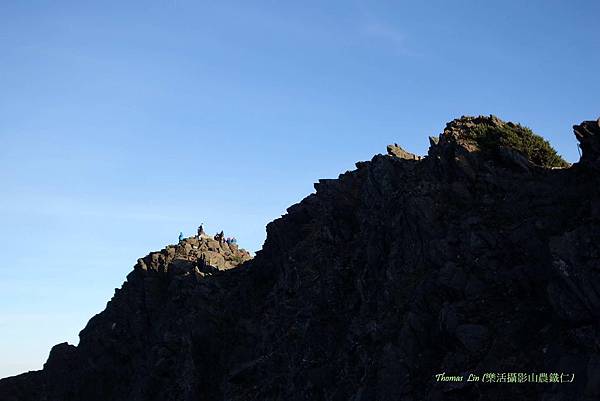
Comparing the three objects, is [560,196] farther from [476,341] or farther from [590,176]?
[476,341]

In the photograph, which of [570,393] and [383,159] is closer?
[570,393]

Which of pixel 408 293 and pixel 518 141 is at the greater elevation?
pixel 518 141

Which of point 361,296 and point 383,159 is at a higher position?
point 383,159

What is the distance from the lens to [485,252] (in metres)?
28.7

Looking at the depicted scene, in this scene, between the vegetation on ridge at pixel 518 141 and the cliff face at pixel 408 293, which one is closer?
the cliff face at pixel 408 293

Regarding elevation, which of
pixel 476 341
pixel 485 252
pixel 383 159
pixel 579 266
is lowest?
pixel 476 341

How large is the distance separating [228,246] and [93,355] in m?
19.7

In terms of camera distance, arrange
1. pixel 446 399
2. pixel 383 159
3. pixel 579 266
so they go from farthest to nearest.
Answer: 1. pixel 383 159
2. pixel 446 399
3. pixel 579 266

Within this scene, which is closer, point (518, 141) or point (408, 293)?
point (408, 293)

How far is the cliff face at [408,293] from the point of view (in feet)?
77.8

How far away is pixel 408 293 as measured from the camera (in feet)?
102

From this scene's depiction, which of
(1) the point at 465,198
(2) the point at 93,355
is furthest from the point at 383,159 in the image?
(2) the point at 93,355

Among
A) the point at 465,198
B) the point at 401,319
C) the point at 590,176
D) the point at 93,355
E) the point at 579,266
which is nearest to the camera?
the point at 579,266

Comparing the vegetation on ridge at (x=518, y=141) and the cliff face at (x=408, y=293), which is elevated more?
the vegetation on ridge at (x=518, y=141)
